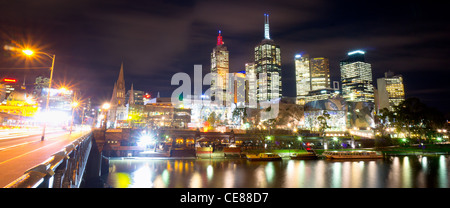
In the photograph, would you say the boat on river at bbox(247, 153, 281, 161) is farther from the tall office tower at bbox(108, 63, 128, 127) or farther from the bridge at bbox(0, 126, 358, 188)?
the tall office tower at bbox(108, 63, 128, 127)

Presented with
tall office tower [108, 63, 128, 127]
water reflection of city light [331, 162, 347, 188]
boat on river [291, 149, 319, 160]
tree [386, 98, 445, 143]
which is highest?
tall office tower [108, 63, 128, 127]

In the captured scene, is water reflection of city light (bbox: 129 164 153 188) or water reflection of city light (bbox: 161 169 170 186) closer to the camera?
water reflection of city light (bbox: 129 164 153 188)

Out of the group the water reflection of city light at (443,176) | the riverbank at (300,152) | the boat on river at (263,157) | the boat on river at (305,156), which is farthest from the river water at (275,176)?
the boat on river at (305,156)

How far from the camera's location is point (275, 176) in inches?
1816

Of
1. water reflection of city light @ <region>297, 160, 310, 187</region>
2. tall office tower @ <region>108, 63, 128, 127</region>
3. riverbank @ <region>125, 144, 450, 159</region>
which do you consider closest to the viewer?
water reflection of city light @ <region>297, 160, 310, 187</region>

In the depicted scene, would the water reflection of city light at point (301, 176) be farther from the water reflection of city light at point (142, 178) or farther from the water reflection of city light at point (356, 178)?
the water reflection of city light at point (142, 178)

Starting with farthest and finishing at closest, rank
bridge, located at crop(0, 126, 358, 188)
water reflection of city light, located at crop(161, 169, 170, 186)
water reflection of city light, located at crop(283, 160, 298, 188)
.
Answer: water reflection of city light, located at crop(161, 169, 170, 186) < water reflection of city light, located at crop(283, 160, 298, 188) < bridge, located at crop(0, 126, 358, 188)

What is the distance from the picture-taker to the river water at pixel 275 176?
4025cm

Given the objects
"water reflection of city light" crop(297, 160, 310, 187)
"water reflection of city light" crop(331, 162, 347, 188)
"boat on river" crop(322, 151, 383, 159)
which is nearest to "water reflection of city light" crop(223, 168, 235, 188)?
"water reflection of city light" crop(297, 160, 310, 187)

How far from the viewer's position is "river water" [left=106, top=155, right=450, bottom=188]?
40.2 m

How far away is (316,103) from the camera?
172500mm

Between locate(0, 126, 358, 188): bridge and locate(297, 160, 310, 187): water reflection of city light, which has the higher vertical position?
locate(0, 126, 358, 188): bridge

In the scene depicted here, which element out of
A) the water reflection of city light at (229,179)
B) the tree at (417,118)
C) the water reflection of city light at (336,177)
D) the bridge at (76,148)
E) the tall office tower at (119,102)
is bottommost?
the water reflection of city light at (336,177)
